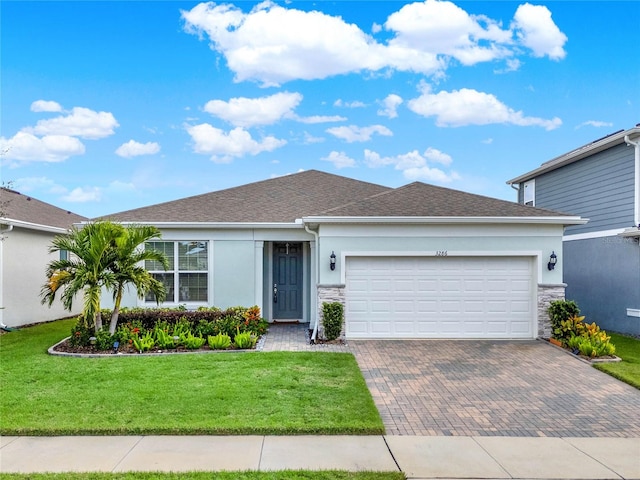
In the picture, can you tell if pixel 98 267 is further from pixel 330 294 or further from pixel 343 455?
pixel 343 455

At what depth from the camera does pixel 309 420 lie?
4.91 meters

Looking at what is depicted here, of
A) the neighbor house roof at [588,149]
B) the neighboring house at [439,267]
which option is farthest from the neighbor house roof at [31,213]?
the neighbor house roof at [588,149]

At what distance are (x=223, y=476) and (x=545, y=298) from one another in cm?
874

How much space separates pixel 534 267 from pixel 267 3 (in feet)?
33.3

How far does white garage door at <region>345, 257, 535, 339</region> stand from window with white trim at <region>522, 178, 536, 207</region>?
685 cm

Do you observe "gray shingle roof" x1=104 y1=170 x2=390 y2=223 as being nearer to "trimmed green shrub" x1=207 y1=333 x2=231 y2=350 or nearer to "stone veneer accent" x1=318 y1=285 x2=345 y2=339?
"stone veneer accent" x1=318 y1=285 x2=345 y2=339

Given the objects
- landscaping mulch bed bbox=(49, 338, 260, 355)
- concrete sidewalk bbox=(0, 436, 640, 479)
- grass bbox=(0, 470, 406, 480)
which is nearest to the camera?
grass bbox=(0, 470, 406, 480)

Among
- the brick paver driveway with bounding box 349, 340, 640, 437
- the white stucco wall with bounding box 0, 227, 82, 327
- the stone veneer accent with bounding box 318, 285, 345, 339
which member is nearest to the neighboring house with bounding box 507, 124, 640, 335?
the brick paver driveway with bounding box 349, 340, 640, 437

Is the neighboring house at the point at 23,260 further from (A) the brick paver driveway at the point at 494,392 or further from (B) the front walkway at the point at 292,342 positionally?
(A) the brick paver driveway at the point at 494,392

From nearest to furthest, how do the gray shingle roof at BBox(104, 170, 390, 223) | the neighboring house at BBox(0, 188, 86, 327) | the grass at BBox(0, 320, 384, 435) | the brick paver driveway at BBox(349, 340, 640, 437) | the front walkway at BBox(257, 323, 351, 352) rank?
the grass at BBox(0, 320, 384, 435) → the brick paver driveway at BBox(349, 340, 640, 437) → the front walkway at BBox(257, 323, 351, 352) → the gray shingle roof at BBox(104, 170, 390, 223) → the neighboring house at BBox(0, 188, 86, 327)

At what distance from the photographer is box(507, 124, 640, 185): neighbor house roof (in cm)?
1055

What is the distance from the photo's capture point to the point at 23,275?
487 inches

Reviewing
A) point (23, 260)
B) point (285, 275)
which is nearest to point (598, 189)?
point (285, 275)

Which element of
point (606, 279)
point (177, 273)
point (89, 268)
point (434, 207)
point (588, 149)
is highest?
point (588, 149)
